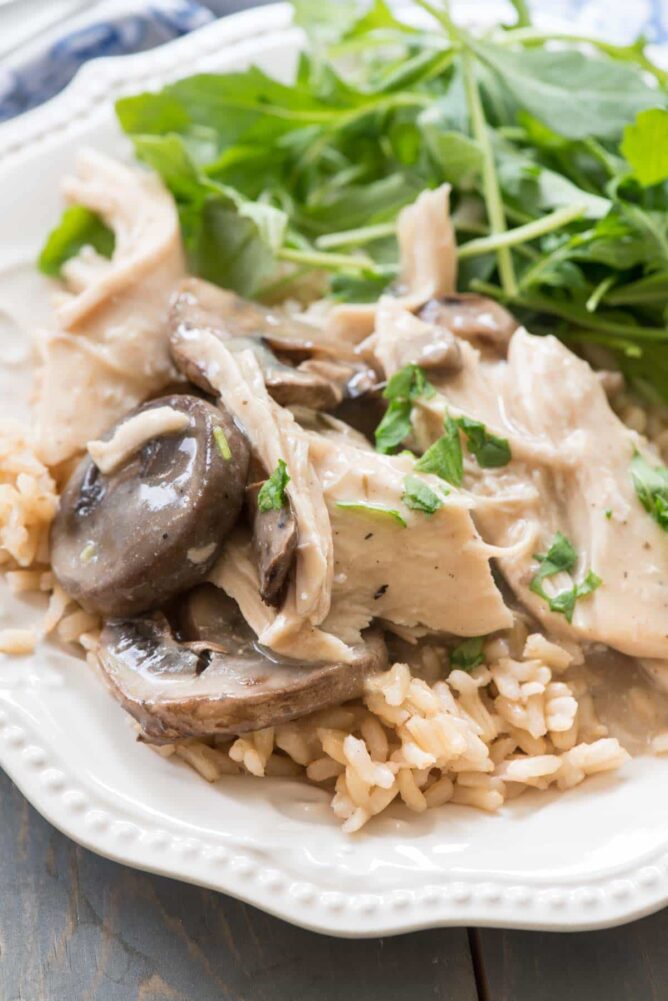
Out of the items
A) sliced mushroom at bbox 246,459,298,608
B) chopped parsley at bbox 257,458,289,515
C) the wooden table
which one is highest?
chopped parsley at bbox 257,458,289,515

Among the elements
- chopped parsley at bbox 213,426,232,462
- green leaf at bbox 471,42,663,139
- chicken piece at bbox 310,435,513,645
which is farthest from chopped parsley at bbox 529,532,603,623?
green leaf at bbox 471,42,663,139

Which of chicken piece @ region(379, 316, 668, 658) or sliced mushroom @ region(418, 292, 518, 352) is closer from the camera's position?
chicken piece @ region(379, 316, 668, 658)

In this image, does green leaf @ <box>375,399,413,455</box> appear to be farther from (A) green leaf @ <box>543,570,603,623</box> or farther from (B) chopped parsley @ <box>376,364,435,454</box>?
(A) green leaf @ <box>543,570,603,623</box>

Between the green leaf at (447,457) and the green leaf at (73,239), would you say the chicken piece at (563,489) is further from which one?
the green leaf at (73,239)

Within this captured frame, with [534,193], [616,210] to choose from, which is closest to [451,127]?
[534,193]

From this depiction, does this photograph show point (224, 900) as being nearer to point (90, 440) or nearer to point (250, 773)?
point (250, 773)

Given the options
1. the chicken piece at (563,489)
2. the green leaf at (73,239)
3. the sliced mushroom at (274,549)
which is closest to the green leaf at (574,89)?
the chicken piece at (563,489)

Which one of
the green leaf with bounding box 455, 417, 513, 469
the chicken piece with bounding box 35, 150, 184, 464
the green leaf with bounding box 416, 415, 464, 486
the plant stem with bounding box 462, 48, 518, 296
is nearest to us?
the green leaf with bounding box 416, 415, 464, 486
